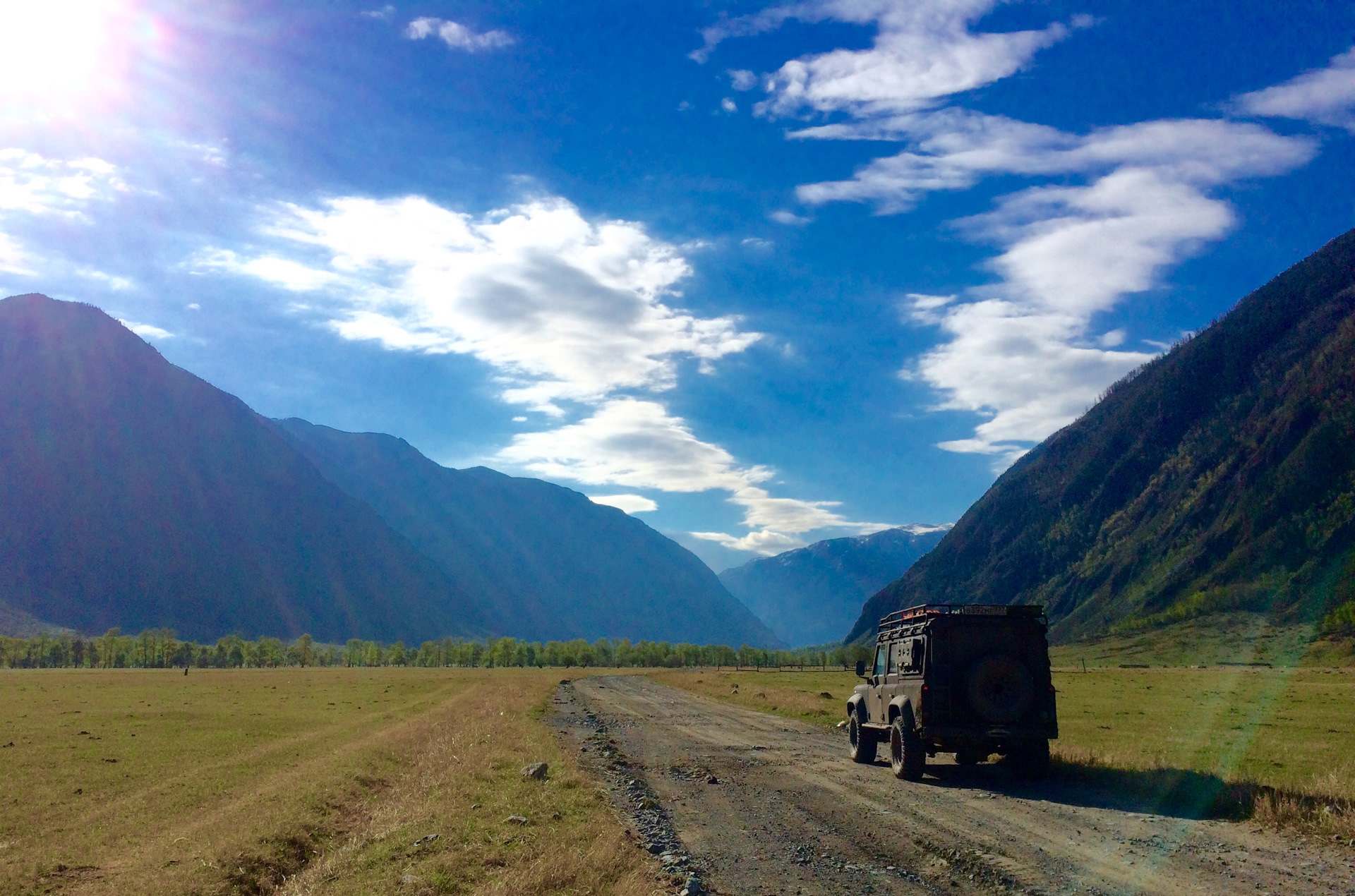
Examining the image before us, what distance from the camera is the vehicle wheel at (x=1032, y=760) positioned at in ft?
61.2

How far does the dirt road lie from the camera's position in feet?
34.1

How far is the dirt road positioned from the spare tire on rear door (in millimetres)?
1568

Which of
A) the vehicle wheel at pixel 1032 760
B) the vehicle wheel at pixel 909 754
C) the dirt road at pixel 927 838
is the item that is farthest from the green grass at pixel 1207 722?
the vehicle wheel at pixel 909 754

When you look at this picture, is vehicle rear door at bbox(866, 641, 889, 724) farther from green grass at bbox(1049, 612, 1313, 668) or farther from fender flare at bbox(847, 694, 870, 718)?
green grass at bbox(1049, 612, 1313, 668)

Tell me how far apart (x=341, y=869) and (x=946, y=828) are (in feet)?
31.9

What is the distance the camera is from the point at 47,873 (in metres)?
14.5

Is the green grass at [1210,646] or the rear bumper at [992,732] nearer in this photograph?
the rear bumper at [992,732]

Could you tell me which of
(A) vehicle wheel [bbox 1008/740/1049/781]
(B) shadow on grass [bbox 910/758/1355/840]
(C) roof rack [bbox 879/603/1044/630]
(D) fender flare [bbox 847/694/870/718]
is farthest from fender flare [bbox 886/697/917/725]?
(D) fender flare [bbox 847/694/870/718]

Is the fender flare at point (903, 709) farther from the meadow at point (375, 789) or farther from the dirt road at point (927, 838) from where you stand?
the meadow at point (375, 789)

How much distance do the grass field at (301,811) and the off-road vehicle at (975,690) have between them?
305 inches

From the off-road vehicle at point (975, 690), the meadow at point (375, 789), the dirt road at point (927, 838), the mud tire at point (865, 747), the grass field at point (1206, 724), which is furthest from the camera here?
the mud tire at point (865, 747)

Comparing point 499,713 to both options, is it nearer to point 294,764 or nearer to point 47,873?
point 294,764

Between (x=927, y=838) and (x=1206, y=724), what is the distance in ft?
113

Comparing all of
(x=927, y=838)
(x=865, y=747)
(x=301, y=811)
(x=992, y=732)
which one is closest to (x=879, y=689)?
(x=865, y=747)
